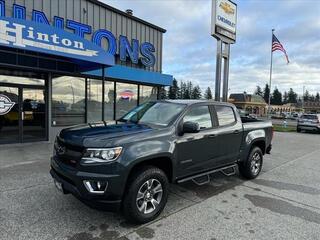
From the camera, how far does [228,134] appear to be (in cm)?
583

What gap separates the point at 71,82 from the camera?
12.2 m

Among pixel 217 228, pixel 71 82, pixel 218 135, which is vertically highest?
pixel 71 82

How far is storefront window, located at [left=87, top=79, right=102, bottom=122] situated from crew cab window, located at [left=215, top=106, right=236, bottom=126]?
827cm

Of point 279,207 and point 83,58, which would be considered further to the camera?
point 83,58

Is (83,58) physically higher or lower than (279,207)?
higher

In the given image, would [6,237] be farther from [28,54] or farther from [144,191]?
[28,54]

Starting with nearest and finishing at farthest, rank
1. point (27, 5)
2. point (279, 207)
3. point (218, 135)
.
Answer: point (279, 207), point (218, 135), point (27, 5)

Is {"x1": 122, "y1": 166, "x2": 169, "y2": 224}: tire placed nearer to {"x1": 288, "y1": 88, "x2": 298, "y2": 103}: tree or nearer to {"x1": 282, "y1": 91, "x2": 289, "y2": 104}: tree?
{"x1": 282, "y1": 91, "x2": 289, "y2": 104}: tree

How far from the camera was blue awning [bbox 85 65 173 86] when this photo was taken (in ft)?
41.5

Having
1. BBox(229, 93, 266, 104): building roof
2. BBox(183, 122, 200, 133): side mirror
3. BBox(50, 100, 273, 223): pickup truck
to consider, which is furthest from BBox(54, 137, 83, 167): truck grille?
BBox(229, 93, 266, 104): building roof

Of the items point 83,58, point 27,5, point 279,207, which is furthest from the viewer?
point 27,5

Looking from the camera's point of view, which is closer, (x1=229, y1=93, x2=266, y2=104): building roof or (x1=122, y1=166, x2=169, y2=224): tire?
(x1=122, y1=166, x2=169, y2=224): tire

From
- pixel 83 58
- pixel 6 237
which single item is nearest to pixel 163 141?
pixel 6 237

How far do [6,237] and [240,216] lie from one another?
3363mm
